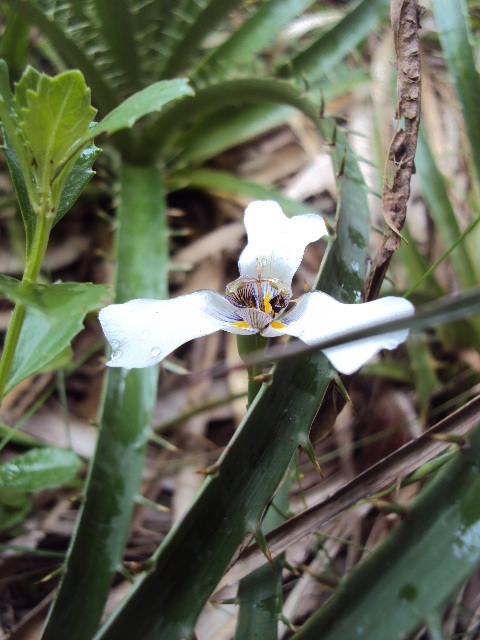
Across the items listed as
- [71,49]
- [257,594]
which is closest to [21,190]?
[257,594]

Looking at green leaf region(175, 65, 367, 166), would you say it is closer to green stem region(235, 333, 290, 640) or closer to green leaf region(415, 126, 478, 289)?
green leaf region(415, 126, 478, 289)

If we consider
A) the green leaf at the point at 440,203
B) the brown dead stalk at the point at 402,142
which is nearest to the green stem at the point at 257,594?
the brown dead stalk at the point at 402,142

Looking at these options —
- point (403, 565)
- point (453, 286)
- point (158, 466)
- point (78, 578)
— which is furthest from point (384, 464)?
point (453, 286)

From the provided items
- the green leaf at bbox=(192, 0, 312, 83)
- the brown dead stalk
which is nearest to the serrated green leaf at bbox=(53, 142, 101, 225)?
the brown dead stalk

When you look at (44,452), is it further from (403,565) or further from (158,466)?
(403,565)

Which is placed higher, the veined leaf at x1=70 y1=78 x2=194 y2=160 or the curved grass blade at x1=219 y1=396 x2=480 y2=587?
the veined leaf at x1=70 y1=78 x2=194 y2=160

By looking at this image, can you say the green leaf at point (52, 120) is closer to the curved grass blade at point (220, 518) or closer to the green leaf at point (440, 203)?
the curved grass blade at point (220, 518)
